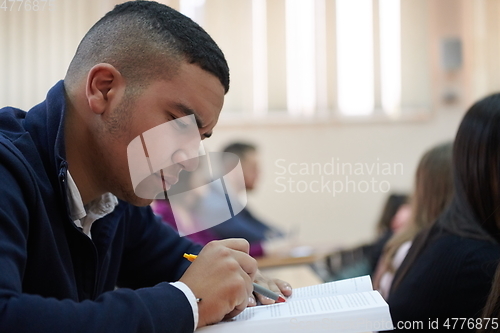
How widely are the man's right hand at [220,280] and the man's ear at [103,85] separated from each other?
30cm

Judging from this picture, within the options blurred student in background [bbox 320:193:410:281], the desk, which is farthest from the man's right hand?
blurred student in background [bbox 320:193:410:281]

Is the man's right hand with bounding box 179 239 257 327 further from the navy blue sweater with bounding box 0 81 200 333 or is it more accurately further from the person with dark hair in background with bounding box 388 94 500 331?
the person with dark hair in background with bounding box 388 94 500 331

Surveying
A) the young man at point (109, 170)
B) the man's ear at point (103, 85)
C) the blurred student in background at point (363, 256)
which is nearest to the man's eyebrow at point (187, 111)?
the young man at point (109, 170)

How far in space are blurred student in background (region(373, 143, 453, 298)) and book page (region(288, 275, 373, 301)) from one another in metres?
0.70

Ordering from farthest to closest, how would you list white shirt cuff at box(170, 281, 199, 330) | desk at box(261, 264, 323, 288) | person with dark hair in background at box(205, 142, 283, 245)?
desk at box(261, 264, 323, 288) → person with dark hair in background at box(205, 142, 283, 245) → white shirt cuff at box(170, 281, 199, 330)

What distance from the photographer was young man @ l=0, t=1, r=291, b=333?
0.62 m

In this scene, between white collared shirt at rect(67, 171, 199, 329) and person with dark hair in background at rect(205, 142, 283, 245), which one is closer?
white collared shirt at rect(67, 171, 199, 329)

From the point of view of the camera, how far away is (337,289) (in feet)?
2.77

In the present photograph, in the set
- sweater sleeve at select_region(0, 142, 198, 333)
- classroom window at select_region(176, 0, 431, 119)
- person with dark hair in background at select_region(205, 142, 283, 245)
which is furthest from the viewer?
classroom window at select_region(176, 0, 431, 119)

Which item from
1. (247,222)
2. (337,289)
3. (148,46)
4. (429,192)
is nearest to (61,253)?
(148,46)

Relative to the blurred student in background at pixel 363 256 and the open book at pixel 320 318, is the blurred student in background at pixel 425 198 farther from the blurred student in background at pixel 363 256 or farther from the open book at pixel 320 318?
the open book at pixel 320 318

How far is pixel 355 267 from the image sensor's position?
2166 millimetres

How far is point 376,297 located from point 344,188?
891 mm

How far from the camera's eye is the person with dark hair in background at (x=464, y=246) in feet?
3.29
